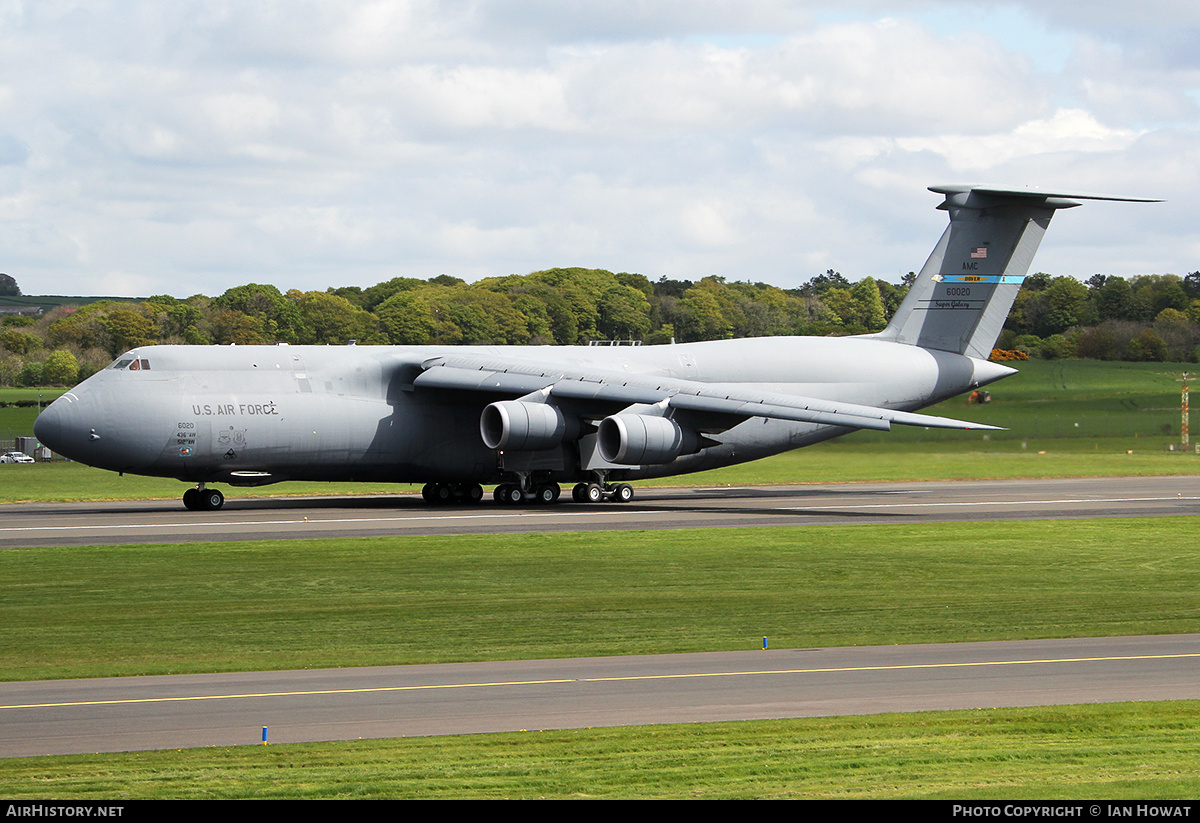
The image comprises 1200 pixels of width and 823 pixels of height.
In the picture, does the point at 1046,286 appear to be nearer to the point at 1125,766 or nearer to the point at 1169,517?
the point at 1169,517

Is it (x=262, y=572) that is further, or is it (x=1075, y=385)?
(x=1075, y=385)

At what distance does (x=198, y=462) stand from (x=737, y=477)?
21253 millimetres

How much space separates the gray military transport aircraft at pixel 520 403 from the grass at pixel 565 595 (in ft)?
21.4

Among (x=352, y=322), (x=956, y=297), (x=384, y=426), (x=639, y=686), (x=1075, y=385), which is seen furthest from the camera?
(x=352, y=322)

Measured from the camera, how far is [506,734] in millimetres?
11094

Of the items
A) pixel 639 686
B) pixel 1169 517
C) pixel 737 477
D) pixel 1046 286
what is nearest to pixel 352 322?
pixel 737 477

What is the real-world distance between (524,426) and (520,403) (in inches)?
29.8

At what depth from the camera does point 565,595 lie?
20188 mm

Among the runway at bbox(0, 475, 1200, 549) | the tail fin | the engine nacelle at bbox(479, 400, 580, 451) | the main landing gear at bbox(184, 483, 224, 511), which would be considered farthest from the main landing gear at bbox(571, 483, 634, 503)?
the tail fin

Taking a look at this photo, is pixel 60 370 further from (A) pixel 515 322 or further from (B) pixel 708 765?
(B) pixel 708 765

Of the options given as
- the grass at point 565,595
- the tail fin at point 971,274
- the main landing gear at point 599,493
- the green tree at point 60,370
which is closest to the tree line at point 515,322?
the green tree at point 60,370

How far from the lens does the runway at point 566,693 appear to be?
37.4 ft

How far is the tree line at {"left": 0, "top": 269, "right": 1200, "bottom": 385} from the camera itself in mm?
68438

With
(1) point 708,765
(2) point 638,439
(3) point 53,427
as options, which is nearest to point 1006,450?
(2) point 638,439
